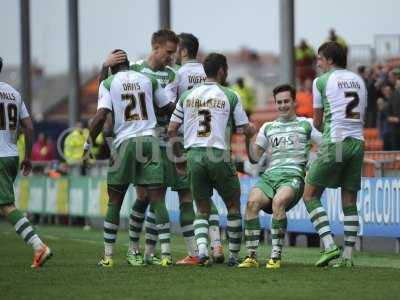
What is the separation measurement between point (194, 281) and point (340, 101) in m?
2.73

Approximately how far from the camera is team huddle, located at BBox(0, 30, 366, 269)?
1450 centimetres

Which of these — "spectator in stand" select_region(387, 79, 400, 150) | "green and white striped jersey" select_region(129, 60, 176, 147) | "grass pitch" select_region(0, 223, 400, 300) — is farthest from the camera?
"spectator in stand" select_region(387, 79, 400, 150)

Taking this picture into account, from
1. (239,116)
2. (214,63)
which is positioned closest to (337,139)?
(239,116)

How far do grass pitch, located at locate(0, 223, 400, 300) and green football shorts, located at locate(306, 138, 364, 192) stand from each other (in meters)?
0.90

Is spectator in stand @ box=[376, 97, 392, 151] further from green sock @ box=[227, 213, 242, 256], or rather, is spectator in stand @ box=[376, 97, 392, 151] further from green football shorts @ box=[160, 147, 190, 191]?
green sock @ box=[227, 213, 242, 256]

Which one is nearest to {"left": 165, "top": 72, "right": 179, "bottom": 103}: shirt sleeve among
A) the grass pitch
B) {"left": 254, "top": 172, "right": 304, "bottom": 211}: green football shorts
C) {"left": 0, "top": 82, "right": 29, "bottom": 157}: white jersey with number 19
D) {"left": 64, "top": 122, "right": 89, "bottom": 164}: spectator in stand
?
{"left": 254, "top": 172, "right": 304, "bottom": 211}: green football shorts

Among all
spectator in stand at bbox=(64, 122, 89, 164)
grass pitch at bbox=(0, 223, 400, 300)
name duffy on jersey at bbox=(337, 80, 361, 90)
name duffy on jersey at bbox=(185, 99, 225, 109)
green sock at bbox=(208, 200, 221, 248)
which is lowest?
grass pitch at bbox=(0, 223, 400, 300)

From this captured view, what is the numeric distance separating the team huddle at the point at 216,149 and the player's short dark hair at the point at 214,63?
0.01 metres

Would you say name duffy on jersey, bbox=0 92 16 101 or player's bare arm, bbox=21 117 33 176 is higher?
name duffy on jersey, bbox=0 92 16 101

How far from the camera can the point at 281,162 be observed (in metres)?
14.8

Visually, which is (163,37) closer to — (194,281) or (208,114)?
(208,114)

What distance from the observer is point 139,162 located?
14.9 meters

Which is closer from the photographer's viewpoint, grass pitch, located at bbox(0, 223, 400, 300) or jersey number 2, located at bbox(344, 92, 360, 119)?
grass pitch, located at bbox(0, 223, 400, 300)

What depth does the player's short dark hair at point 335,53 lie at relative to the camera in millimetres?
14445
